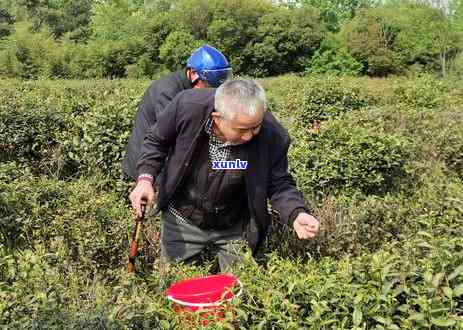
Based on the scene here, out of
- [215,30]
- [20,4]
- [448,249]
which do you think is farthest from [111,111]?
[20,4]

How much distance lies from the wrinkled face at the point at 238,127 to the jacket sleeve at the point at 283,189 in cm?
31

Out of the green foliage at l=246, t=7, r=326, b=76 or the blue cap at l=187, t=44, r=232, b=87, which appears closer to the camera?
the blue cap at l=187, t=44, r=232, b=87

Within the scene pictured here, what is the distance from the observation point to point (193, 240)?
3.52 meters

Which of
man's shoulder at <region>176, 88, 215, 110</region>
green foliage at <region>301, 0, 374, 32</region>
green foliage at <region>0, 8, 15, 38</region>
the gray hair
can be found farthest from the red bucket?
green foliage at <region>301, 0, 374, 32</region>

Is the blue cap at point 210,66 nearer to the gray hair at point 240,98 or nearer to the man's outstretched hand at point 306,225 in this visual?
the gray hair at point 240,98

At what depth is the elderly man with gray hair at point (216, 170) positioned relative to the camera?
311 centimetres

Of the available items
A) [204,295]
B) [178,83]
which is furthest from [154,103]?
[204,295]

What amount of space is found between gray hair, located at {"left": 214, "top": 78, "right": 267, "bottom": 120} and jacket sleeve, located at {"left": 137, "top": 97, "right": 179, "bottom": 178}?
1.35ft

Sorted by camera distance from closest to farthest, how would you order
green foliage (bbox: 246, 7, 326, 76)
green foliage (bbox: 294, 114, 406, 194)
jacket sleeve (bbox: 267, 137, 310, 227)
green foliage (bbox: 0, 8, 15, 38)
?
1. jacket sleeve (bbox: 267, 137, 310, 227)
2. green foliage (bbox: 294, 114, 406, 194)
3. green foliage (bbox: 246, 7, 326, 76)
4. green foliage (bbox: 0, 8, 15, 38)

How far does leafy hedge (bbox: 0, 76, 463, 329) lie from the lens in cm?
228

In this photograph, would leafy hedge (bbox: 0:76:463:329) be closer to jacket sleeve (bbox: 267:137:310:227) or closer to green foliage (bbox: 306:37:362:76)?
jacket sleeve (bbox: 267:137:310:227)

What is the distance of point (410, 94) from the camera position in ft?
39.3

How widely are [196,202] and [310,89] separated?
5923 mm

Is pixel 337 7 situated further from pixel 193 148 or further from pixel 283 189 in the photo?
pixel 193 148
